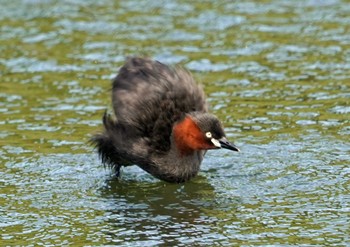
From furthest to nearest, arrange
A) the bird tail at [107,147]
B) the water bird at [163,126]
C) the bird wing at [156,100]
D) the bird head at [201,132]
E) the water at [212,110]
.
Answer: the bird tail at [107,147]
the bird wing at [156,100]
the water bird at [163,126]
the bird head at [201,132]
the water at [212,110]

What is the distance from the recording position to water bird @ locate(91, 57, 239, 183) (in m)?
9.97

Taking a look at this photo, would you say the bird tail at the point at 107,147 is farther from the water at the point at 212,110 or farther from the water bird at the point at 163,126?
the water at the point at 212,110

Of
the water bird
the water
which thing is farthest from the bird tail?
the water

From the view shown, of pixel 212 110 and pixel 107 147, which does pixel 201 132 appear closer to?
pixel 107 147

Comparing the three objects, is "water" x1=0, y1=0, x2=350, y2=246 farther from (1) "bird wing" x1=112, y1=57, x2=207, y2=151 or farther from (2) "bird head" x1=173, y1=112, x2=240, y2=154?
(1) "bird wing" x1=112, y1=57, x2=207, y2=151

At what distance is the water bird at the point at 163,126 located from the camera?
997 cm

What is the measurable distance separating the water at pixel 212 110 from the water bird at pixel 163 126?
0.27 meters

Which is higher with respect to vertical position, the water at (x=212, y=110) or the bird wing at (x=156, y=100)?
the bird wing at (x=156, y=100)

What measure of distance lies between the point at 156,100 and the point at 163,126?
26cm

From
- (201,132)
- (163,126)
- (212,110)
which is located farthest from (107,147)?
(212,110)

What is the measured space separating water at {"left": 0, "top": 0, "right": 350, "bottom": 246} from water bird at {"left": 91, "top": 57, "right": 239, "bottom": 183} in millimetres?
272

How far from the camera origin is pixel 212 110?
40.4 ft

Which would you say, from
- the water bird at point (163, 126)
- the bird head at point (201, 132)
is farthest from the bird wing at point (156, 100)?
the bird head at point (201, 132)

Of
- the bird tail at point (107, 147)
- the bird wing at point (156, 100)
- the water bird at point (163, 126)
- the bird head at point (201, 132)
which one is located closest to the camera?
the bird head at point (201, 132)
